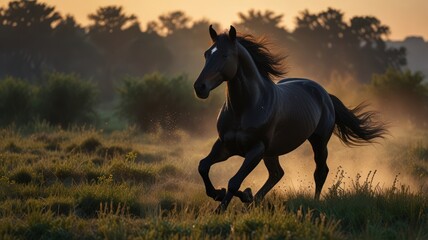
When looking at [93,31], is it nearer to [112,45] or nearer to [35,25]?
[112,45]

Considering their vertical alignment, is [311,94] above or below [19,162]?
above

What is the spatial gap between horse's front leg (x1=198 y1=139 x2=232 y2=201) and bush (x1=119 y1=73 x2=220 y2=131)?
14.5 meters

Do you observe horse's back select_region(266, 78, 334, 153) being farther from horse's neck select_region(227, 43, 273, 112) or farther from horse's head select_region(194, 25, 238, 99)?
horse's head select_region(194, 25, 238, 99)

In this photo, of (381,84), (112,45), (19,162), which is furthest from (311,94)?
(112,45)

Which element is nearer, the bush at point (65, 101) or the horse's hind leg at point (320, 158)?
the horse's hind leg at point (320, 158)

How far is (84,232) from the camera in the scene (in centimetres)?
614

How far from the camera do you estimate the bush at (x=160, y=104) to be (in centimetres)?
2228

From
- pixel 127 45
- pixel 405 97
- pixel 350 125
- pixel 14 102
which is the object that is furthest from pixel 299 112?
pixel 127 45

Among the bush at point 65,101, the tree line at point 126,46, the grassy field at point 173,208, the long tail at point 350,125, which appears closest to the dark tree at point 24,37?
the tree line at point 126,46

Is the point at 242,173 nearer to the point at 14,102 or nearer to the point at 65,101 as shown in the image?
the point at 65,101

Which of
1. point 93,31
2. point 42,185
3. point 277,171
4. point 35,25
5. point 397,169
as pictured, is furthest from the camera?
point 93,31

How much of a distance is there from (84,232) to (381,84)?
806 inches

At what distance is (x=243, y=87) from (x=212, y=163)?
880 millimetres

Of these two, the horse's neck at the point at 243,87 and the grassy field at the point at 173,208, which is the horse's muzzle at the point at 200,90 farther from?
the grassy field at the point at 173,208
